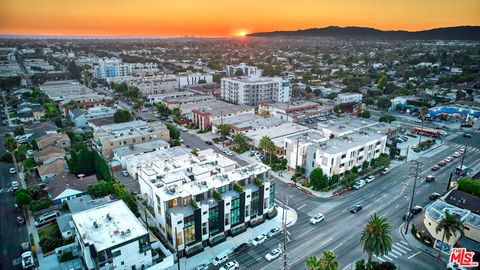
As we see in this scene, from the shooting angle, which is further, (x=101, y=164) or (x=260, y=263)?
(x=101, y=164)

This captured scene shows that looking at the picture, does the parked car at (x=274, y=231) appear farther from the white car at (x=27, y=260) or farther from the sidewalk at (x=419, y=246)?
the white car at (x=27, y=260)

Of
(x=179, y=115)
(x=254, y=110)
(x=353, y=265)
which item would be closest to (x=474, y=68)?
(x=254, y=110)

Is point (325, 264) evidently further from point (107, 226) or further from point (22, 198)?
point (22, 198)

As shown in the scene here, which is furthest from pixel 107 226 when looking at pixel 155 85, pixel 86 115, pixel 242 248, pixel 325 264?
pixel 155 85

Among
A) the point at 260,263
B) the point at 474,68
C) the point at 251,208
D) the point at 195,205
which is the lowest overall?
the point at 260,263

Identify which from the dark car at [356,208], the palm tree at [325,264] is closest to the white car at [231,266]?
the palm tree at [325,264]

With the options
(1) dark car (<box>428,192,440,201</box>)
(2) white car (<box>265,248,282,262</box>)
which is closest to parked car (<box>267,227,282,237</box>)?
(2) white car (<box>265,248,282,262</box>)

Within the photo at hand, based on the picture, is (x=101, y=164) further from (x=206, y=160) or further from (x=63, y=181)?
(x=206, y=160)
